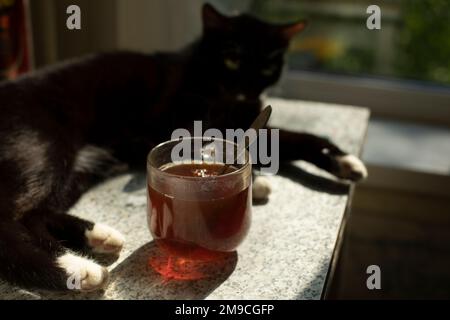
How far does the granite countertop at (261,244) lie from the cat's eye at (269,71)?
8.2 inches

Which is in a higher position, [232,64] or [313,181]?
[232,64]

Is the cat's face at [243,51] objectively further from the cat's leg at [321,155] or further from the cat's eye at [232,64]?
the cat's leg at [321,155]

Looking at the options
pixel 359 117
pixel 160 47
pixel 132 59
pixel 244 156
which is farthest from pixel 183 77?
pixel 244 156

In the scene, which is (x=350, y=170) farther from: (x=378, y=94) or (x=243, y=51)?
(x=378, y=94)

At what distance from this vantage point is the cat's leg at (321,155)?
1066 mm

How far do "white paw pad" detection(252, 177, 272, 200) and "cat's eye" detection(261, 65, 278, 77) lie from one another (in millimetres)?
310

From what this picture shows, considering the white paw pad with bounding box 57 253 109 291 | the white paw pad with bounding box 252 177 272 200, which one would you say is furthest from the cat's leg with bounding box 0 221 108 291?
the white paw pad with bounding box 252 177 272 200

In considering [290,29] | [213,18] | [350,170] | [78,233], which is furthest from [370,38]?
[78,233]

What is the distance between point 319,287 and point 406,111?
1.04 metres

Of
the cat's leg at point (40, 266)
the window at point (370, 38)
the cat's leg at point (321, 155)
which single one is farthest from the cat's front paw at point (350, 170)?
the window at point (370, 38)

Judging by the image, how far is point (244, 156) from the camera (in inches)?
31.0

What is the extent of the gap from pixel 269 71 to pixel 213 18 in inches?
6.5

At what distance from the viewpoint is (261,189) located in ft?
3.27

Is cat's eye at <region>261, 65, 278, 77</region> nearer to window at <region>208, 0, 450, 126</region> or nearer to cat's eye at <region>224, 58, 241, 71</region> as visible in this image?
cat's eye at <region>224, 58, 241, 71</region>
